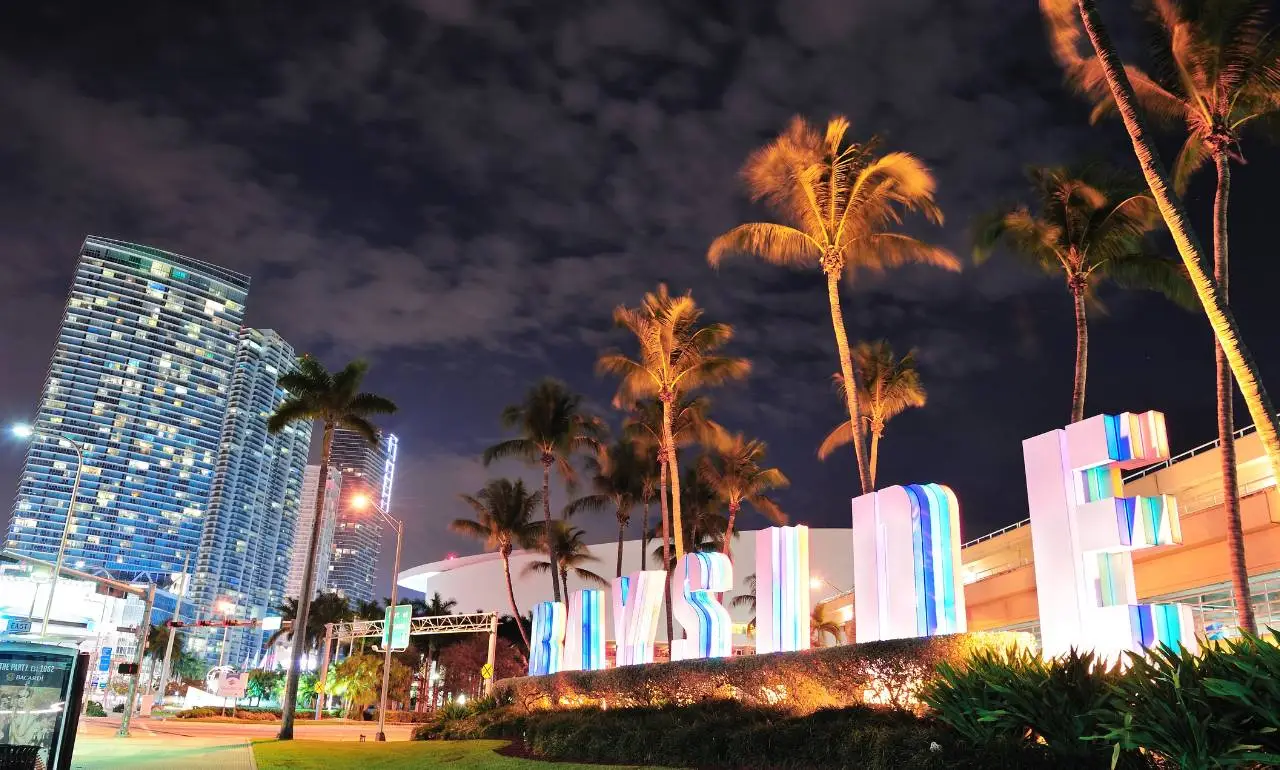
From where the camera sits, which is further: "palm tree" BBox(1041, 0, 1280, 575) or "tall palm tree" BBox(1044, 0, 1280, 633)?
"tall palm tree" BBox(1044, 0, 1280, 633)

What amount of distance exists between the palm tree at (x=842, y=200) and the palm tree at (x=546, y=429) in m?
26.1

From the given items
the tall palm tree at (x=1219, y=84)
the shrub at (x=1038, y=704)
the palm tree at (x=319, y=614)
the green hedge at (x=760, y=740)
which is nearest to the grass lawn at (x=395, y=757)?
the green hedge at (x=760, y=740)

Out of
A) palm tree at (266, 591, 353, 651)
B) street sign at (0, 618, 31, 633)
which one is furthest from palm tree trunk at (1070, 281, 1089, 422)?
palm tree at (266, 591, 353, 651)

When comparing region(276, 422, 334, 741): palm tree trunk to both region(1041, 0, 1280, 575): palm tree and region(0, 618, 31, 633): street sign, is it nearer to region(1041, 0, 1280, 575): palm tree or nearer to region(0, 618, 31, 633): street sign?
region(1041, 0, 1280, 575): palm tree

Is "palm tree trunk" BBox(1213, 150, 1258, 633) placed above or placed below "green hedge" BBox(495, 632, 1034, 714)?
above

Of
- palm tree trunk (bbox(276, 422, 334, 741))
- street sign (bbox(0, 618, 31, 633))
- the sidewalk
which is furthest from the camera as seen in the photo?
street sign (bbox(0, 618, 31, 633))

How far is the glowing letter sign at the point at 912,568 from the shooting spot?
1495 cm

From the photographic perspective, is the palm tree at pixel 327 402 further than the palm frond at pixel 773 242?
Yes

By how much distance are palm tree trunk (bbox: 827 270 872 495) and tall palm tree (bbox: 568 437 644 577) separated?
31244mm

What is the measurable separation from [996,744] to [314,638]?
4304 inches

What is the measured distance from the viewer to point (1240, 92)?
→ 56.0 feet

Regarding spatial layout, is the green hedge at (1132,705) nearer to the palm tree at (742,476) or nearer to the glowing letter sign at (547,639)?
the glowing letter sign at (547,639)

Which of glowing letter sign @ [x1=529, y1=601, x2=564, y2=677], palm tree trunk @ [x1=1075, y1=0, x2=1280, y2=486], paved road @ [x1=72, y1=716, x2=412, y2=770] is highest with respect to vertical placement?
palm tree trunk @ [x1=1075, y1=0, x2=1280, y2=486]

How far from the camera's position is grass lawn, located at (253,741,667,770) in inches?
787
